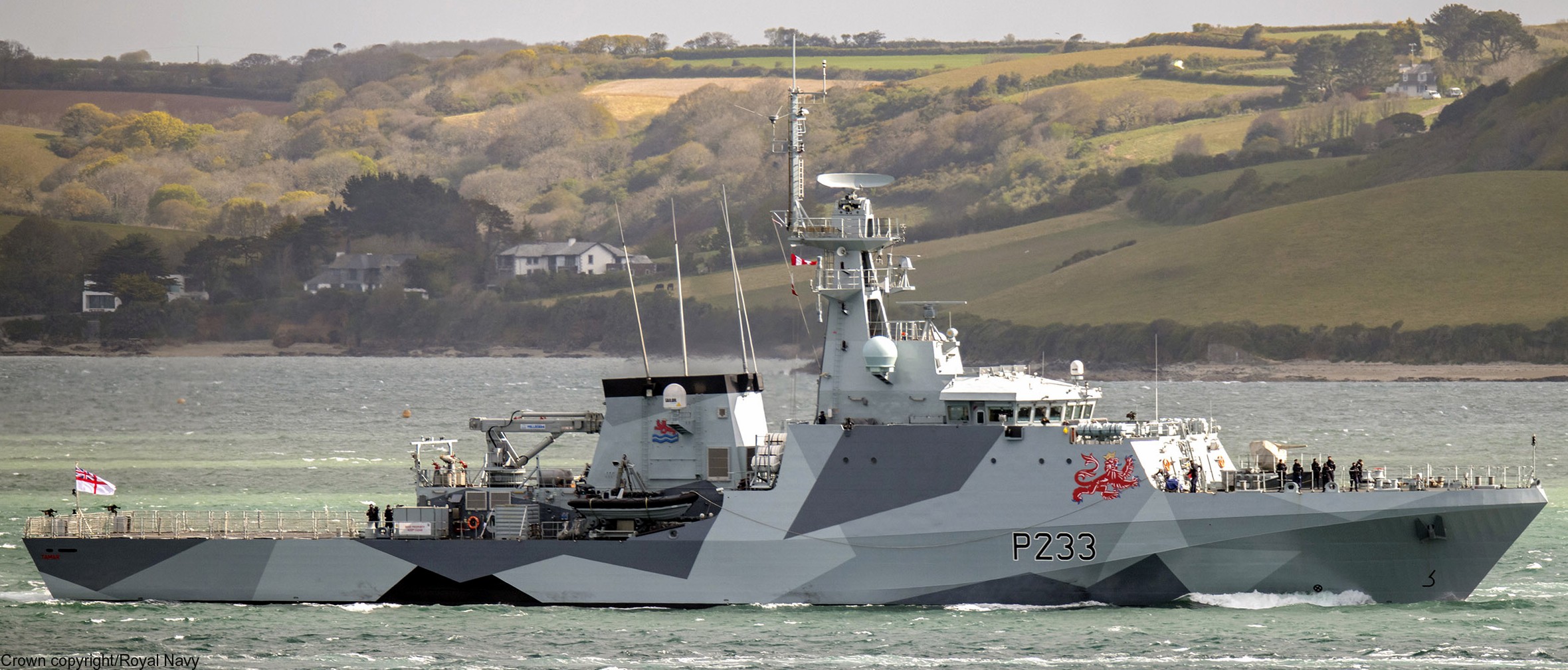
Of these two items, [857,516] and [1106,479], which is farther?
[857,516]

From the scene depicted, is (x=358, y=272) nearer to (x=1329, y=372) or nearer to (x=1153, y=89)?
(x=1329, y=372)

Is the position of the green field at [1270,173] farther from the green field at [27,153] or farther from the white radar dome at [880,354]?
the white radar dome at [880,354]

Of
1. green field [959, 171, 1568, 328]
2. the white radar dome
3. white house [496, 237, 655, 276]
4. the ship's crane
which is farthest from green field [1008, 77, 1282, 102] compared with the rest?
the white radar dome

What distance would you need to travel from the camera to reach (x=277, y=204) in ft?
391

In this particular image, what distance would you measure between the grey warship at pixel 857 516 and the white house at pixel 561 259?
256 feet

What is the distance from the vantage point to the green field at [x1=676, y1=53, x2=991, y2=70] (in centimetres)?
14312

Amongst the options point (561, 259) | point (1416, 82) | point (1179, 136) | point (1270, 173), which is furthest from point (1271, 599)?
point (1416, 82)

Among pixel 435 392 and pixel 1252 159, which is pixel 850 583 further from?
pixel 1252 159

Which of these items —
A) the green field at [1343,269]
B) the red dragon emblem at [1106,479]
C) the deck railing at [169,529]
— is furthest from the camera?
the green field at [1343,269]

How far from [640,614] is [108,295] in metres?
87.0

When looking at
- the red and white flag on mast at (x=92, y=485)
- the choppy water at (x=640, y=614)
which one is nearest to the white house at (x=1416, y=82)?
the choppy water at (x=640, y=614)

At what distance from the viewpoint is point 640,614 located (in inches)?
950

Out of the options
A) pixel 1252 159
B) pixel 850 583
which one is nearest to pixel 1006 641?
pixel 850 583

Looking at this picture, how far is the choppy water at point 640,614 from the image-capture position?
21688 millimetres
